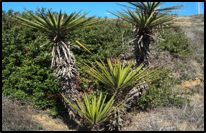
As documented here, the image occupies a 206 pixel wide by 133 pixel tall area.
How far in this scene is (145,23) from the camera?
477 cm

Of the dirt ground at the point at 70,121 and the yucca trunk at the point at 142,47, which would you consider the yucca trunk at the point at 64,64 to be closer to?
the dirt ground at the point at 70,121

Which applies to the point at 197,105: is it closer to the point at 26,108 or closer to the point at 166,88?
the point at 166,88

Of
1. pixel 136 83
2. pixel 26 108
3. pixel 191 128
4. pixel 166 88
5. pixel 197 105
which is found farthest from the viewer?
pixel 166 88

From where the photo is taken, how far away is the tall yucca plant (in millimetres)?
4668

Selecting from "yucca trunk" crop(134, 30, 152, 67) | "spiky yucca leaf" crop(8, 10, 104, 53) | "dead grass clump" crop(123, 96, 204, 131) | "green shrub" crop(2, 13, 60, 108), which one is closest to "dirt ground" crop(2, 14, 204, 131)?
"dead grass clump" crop(123, 96, 204, 131)

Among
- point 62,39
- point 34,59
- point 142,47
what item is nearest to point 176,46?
point 142,47

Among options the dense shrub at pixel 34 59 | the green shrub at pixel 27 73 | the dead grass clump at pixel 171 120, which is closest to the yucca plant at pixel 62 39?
the dense shrub at pixel 34 59

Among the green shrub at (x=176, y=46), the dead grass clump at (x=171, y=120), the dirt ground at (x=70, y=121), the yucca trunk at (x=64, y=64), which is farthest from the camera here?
the green shrub at (x=176, y=46)

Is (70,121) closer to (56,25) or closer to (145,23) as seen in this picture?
(56,25)

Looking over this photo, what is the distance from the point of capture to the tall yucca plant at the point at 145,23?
4668 millimetres

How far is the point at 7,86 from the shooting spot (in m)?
6.32

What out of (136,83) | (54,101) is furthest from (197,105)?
(54,101)

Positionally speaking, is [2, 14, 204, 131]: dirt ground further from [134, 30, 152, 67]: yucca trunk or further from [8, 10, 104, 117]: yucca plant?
[134, 30, 152, 67]: yucca trunk

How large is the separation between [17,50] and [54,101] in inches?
138
